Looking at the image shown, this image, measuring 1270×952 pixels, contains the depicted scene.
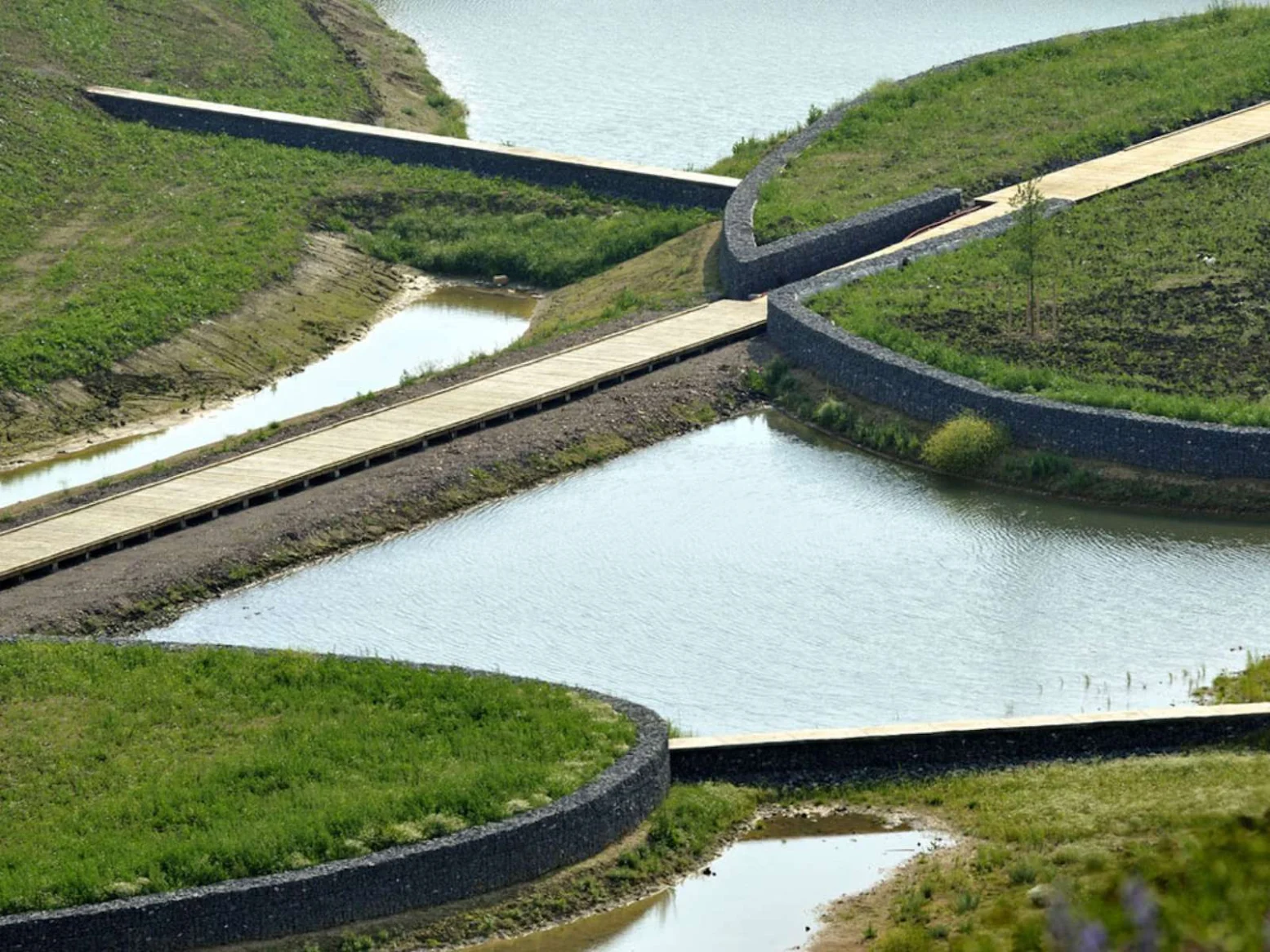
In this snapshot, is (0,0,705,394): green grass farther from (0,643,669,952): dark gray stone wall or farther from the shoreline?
(0,643,669,952): dark gray stone wall

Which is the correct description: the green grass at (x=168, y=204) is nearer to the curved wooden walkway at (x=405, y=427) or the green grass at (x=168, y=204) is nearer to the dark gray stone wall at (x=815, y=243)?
the dark gray stone wall at (x=815, y=243)

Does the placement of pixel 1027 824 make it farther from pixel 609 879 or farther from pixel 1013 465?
pixel 1013 465

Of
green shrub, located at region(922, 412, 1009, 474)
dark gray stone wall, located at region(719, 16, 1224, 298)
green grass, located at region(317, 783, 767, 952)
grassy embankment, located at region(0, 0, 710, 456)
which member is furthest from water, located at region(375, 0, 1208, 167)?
green grass, located at region(317, 783, 767, 952)

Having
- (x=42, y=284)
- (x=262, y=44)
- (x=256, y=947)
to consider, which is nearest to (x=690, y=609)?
(x=256, y=947)

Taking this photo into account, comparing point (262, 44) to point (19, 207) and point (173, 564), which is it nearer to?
point (19, 207)

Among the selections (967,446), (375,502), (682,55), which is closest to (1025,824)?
(375,502)

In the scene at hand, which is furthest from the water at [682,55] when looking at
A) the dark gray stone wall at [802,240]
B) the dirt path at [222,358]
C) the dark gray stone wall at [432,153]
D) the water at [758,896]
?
the water at [758,896]
